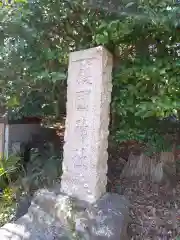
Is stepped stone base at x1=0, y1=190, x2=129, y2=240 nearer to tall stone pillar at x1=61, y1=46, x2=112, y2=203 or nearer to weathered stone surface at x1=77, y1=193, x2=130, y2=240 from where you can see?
weathered stone surface at x1=77, y1=193, x2=130, y2=240

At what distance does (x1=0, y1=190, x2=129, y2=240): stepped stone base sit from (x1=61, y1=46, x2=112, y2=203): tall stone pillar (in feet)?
0.46

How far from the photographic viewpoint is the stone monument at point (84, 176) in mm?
2981

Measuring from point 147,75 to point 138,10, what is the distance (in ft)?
2.10

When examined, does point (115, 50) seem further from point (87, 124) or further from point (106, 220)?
point (106, 220)

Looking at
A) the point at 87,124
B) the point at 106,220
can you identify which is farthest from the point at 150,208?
the point at 87,124

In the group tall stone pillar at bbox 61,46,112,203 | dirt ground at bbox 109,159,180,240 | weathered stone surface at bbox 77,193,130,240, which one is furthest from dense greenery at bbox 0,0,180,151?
weathered stone surface at bbox 77,193,130,240

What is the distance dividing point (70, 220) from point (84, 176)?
0.49 meters

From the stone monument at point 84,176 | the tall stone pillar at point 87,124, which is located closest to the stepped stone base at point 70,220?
the stone monument at point 84,176

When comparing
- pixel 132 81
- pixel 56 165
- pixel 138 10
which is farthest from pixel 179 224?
pixel 138 10

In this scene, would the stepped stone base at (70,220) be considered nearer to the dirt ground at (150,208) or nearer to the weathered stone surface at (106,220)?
the weathered stone surface at (106,220)

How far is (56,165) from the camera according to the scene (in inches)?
168

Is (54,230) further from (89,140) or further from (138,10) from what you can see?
(138,10)

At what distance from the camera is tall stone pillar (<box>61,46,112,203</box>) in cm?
308

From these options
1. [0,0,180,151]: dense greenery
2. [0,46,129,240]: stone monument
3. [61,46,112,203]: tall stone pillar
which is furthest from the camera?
[61,46,112,203]: tall stone pillar
